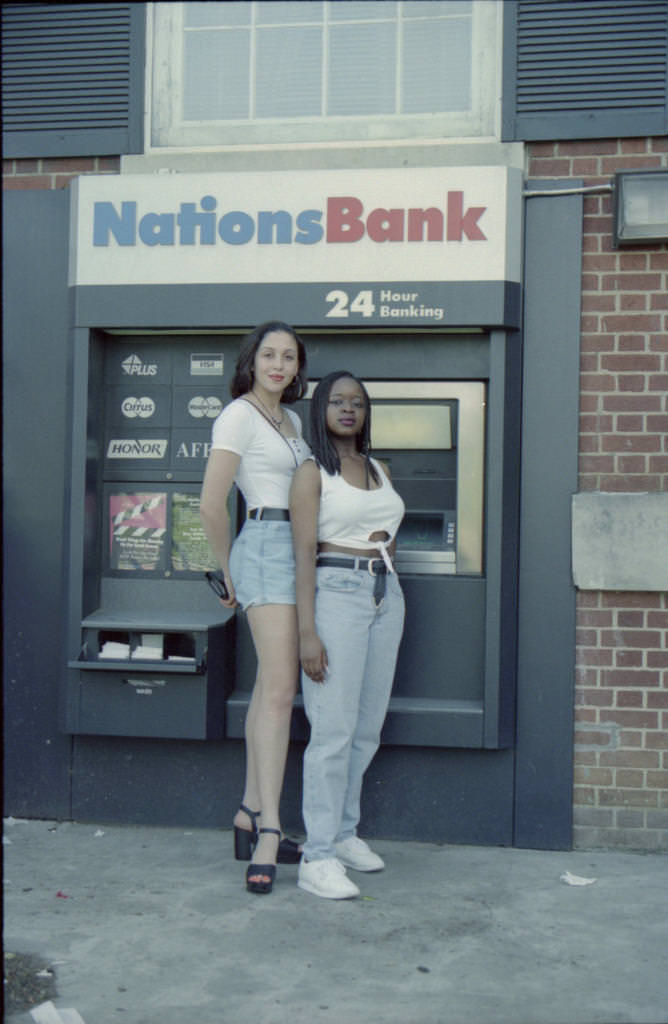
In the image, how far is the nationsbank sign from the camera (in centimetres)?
454

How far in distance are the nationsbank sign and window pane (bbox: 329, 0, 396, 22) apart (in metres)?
0.92

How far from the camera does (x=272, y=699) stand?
4043 millimetres

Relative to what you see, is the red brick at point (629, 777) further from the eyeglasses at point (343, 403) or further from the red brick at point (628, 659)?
the eyeglasses at point (343, 403)

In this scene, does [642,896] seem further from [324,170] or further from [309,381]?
[324,170]

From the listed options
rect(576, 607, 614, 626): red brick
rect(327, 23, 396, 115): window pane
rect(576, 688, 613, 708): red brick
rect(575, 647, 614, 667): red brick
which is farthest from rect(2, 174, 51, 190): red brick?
rect(576, 688, 613, 708): red brick

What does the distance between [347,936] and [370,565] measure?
4.27ft

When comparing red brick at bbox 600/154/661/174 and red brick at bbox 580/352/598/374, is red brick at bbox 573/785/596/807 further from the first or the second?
red brick at bbox 600/154/661/174

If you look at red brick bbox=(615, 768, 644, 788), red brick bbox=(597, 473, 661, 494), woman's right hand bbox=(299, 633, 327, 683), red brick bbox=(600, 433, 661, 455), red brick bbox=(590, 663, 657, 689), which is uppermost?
red brick bbox=(600, 433, 661, 455)

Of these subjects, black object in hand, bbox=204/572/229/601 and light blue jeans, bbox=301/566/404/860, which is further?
black object in hand, bbox=204/572/229/601

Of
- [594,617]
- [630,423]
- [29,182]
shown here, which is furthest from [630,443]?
[29,182]

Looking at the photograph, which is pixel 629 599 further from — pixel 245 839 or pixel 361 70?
pixel 361 70

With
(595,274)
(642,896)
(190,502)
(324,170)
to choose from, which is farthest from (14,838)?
(595,274)

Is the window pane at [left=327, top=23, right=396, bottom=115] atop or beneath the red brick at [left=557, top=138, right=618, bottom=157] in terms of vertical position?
atop

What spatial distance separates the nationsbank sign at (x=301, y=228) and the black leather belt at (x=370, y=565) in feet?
3.96
